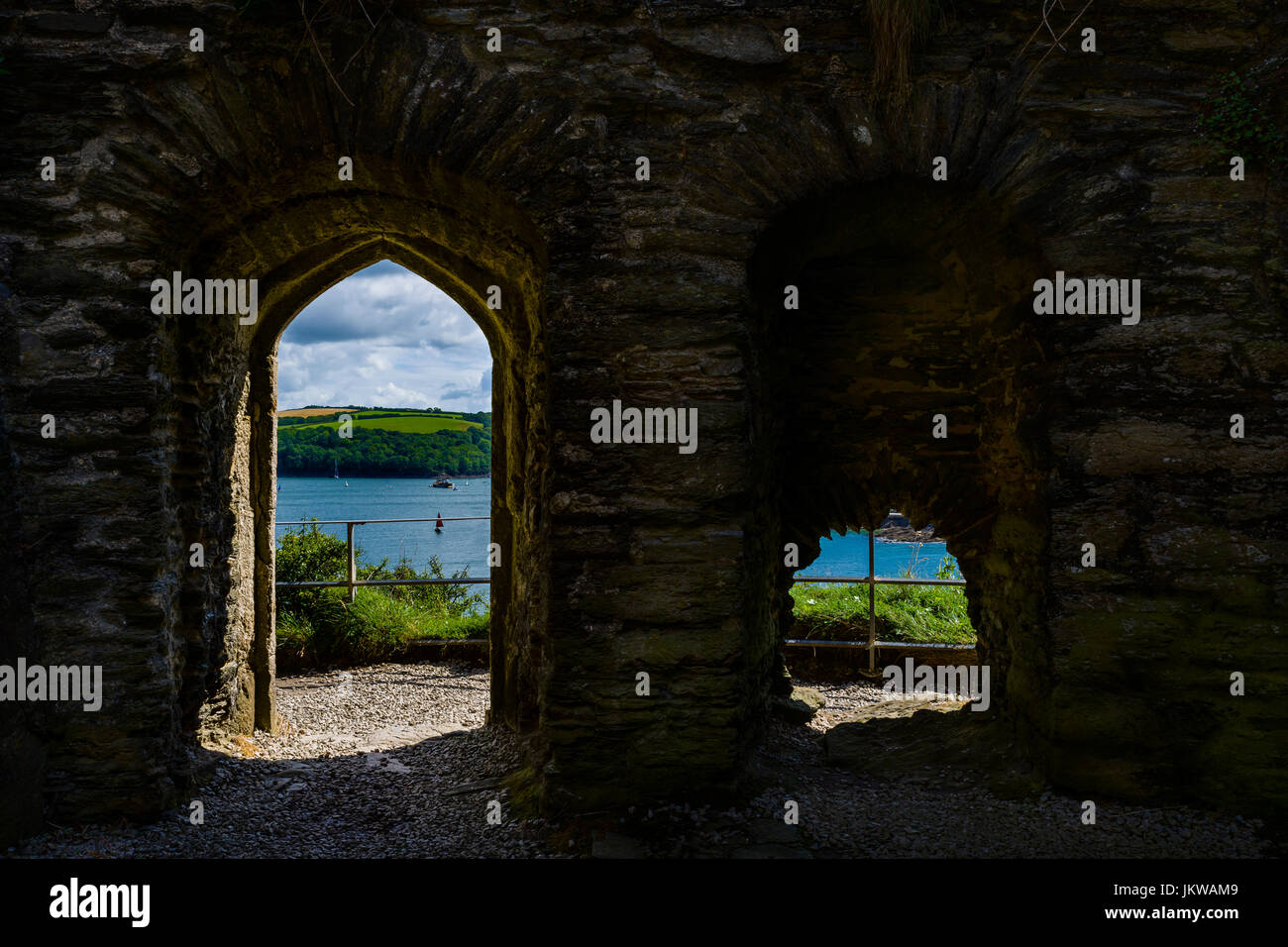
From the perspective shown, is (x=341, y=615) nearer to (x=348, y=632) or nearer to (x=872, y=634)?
(x=348, y=632)

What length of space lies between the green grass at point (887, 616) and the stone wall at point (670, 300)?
355 cm

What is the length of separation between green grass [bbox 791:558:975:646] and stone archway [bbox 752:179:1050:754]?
2773 mm

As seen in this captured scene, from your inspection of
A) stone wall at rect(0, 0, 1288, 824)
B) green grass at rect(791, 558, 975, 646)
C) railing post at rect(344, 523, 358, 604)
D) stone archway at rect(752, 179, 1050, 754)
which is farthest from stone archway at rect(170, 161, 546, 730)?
green grass at rect(791, 558, 975, 646)

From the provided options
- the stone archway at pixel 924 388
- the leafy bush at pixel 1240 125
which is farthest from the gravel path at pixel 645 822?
the leafy bush at pixel 1240 125

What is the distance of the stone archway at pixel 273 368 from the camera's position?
358 centimetres

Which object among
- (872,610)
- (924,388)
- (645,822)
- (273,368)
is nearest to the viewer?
(645,822)

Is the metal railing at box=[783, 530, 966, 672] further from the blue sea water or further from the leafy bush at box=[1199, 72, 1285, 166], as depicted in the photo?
the blue sea water

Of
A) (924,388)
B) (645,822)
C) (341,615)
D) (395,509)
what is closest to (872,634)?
(924,388)

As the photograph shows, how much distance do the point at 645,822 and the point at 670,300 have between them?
200 cm

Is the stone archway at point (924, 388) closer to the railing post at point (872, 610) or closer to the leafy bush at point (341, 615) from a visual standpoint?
the railing post at point (872, 610)

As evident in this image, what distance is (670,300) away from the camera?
3.07m

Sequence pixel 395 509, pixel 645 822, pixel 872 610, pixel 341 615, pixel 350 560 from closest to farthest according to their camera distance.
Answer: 1. pixel 645 822
2. pixel 872 610
3. pixel 350 560
4. pixel 341 615
5. pixel 395 509

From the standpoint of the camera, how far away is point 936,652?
6434 millimetres

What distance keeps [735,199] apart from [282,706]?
15.7 feet
